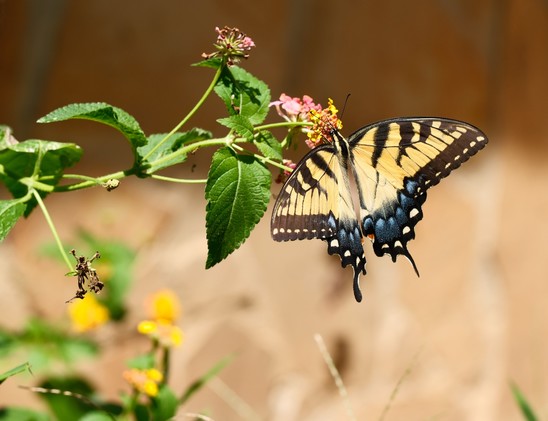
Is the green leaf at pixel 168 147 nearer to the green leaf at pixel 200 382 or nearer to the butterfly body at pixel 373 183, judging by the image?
the butterfly body at pixel 373 183

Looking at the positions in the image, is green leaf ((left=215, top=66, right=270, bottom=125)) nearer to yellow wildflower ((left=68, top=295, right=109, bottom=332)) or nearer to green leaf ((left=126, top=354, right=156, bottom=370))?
green leaf ((left=126, top=354, right=156, bottom=370))

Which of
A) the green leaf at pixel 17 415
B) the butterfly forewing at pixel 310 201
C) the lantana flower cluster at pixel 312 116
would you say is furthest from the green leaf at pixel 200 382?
the lantana flower cluster at pixel 312 116

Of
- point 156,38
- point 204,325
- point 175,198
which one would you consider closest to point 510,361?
point 204,325

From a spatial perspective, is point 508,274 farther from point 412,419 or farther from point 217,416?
point 217,416

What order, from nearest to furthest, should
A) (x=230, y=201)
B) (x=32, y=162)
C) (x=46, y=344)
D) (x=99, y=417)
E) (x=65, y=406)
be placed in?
1. (x=230, y=201)
2. (x=32, y=162)
3. (x=99, y=417)
4. (x=65, y=406)
5. (x=46, y=344)

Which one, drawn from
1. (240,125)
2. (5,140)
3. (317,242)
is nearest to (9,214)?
(5,140)

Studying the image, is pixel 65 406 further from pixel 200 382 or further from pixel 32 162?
pixel 32 162
